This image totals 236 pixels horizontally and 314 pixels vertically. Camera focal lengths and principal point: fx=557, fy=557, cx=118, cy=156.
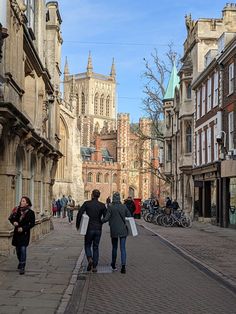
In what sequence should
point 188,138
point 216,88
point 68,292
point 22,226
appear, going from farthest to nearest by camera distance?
point 188,138 < point 216,88 < point 22,226 < point 68,292

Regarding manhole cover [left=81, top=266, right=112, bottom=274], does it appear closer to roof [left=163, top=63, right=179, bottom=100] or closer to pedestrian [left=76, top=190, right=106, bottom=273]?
pedestrian [left=76, top=190, right=106, bottom=273]

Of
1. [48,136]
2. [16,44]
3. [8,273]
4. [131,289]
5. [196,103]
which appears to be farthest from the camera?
[196,103]

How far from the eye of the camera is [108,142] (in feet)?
374

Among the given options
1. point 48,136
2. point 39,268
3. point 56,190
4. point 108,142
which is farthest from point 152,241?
point 108,142

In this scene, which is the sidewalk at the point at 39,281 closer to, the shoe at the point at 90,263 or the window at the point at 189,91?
the shoe at the point at 90,263

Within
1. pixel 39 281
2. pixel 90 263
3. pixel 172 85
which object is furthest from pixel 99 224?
pixel 172 85

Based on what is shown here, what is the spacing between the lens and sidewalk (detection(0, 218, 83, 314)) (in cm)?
818

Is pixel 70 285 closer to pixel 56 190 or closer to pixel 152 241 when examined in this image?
pixel 152 241

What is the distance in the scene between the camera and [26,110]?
1975cm

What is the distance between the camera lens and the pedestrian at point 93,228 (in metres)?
12.0

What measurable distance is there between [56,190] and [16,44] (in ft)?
175

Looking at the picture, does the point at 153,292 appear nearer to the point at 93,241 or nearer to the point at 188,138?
the point at 93,241

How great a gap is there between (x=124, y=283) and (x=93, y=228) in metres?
1.82

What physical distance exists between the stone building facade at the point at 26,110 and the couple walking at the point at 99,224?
279 centimetres
